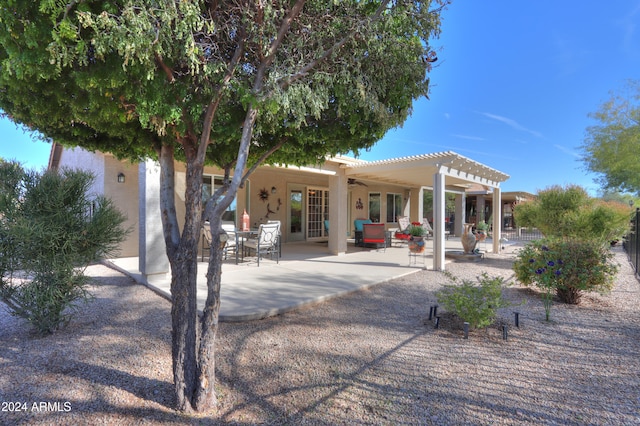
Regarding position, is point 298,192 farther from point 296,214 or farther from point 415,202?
point 415,202

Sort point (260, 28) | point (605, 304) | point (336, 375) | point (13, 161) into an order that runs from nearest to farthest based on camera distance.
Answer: point (260, 28) → point (336, 375) → point (13, 161) → point (605, 304)

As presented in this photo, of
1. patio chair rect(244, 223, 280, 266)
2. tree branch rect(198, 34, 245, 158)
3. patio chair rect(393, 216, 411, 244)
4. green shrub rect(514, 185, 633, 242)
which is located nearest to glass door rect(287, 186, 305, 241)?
patio chair rect(393, 216, 411, 244)

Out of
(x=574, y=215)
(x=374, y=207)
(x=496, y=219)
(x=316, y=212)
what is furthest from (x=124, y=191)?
(x=574, y=215)

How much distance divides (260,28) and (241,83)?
43cm

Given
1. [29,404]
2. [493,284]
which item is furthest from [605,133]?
[29,404]

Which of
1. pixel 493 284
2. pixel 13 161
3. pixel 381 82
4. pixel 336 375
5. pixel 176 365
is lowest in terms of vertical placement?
pixel 336 375

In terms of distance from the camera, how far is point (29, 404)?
222 centimetres

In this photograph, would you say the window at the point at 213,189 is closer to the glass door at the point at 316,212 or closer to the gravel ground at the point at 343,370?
the glass door at the point at 316,212

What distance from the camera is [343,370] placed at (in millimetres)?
2797

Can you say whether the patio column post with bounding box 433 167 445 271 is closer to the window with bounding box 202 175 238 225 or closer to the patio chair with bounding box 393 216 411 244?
the patio chair with bounding box 393 216 411 244

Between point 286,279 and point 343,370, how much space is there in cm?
339

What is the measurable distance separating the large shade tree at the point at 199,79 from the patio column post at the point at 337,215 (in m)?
6.59

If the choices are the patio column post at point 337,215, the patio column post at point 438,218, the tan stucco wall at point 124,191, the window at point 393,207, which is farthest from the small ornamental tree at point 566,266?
the window at point 393,207

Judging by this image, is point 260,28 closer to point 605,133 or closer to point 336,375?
point 336,375
